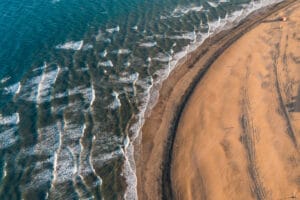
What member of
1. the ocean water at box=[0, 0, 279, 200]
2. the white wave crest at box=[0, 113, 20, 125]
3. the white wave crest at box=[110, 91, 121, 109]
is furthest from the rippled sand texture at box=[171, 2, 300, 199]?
the white wave crest at box=[0, 113, 20, 125]

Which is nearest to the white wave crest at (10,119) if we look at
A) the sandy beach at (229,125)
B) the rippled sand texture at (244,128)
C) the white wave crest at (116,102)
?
the white wave crest at (116,102)

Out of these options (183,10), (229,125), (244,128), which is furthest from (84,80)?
(183,10)

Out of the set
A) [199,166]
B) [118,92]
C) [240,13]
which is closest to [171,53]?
[118,92]

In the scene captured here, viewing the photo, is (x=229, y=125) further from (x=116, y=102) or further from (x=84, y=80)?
(x=84, y=80)

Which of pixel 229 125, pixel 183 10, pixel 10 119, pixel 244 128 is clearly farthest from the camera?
pixel 183 10

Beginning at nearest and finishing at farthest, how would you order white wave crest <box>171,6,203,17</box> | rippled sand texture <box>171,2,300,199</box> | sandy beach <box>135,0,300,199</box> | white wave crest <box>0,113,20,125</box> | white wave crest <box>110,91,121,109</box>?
rippled sand texture <box>171,2,300,199</box> < sandy beach <box>135,0,300,199</box> < white wave crest <box>0,113,20,125</box> < white wave crest <box>110,91,121,109</box> < white wave crest <box>171,6,203,17</box>

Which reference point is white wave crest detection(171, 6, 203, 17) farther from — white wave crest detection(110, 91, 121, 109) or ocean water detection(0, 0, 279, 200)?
white wave crest detection(110, 91, 121, 109)

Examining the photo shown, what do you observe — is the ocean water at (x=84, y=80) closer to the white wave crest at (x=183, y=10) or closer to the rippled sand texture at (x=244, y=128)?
the white wave crest at (x=183, y=10)
